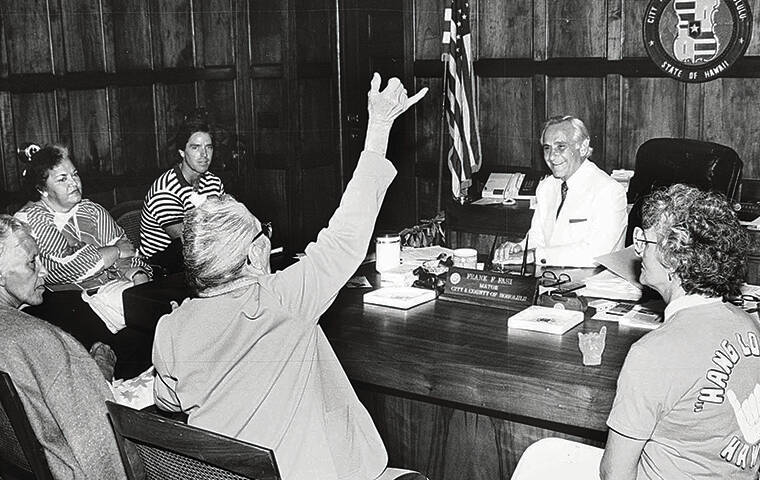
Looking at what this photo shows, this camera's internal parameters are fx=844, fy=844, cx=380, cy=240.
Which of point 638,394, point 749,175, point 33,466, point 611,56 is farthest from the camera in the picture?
point 611,56

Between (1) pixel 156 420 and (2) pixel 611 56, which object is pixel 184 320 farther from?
(2) pixel 611 56

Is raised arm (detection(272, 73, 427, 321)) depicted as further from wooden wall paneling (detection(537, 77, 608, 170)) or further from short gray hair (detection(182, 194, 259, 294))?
wooden wall paneling (detection(537, 77, 608, 170))

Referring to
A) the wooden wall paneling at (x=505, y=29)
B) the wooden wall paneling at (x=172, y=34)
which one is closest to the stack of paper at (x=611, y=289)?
the wooden wall paneling at (x=505, y=29)

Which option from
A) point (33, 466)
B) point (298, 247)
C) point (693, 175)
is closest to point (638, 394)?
point (33, 466)

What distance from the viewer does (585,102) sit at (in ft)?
18.1

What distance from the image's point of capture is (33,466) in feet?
6.23

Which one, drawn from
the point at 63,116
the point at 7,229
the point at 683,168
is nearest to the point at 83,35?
the point at 63,116

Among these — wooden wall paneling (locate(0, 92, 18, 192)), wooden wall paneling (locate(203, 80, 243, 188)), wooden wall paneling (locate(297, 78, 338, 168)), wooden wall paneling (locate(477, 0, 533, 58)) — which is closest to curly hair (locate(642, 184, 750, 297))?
wooden wall paneling (locate(0, 92, 18, 192))

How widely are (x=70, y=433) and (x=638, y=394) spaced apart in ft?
4.45

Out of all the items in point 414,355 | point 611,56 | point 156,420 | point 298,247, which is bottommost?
point 298,247

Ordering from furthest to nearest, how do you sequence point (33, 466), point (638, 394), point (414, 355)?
point (414, 355)
point (33, 466)
point (638, 394)

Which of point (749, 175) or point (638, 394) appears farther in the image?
point (749, 175)

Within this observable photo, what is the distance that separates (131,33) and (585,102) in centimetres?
298

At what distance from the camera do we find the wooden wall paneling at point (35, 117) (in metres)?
4.81
